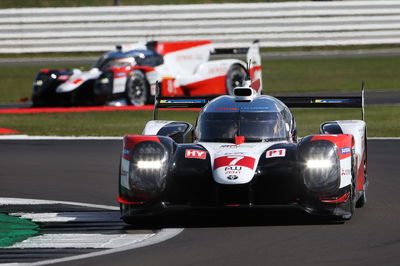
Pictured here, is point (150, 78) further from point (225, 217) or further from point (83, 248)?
point (83, 248)

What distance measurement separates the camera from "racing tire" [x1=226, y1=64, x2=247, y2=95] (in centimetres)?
2667

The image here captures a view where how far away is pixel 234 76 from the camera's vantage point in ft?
88.0

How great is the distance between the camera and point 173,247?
30.5 feet

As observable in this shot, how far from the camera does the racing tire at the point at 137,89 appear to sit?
2558cm

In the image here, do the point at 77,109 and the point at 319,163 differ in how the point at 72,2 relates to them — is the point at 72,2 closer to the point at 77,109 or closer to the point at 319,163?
the point at 77,109

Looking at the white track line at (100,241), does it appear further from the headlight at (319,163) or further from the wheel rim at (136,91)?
the wheel rim at (136,91)

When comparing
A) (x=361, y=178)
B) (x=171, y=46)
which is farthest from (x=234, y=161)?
(x=171, y=46)

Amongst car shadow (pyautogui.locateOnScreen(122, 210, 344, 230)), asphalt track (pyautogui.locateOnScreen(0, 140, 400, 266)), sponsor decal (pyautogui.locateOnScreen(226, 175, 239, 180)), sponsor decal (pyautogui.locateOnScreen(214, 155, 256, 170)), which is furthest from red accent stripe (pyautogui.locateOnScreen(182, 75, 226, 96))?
sponsor decal (pyautogui.locateOnScreen(226, 175, 239, 180))

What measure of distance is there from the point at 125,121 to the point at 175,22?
10.9 meters

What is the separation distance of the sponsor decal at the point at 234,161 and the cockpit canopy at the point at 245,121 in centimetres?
84

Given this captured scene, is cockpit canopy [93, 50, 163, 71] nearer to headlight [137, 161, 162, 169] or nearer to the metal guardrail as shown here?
the metal guardrail

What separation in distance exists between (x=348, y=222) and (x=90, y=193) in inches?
147

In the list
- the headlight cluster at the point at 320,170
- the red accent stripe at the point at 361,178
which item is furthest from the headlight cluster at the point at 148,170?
the red accent stripe at the point at 361,178

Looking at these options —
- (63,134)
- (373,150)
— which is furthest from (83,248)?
(63,134)
